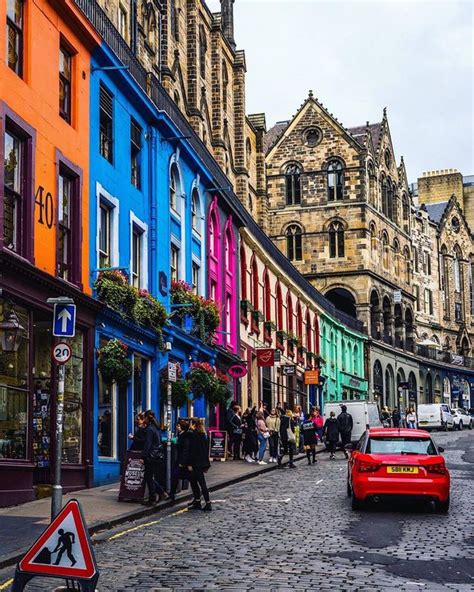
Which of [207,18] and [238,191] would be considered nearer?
[207,18]

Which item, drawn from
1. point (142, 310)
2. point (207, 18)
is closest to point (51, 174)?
point (142, 310)

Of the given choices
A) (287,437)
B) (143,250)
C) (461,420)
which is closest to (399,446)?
(143,250)

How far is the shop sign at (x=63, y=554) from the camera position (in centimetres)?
779

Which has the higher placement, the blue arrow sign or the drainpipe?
the drainpipe

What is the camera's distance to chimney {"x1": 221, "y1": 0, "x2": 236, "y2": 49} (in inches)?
2044

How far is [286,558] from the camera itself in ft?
37.5

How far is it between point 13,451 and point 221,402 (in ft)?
43.0

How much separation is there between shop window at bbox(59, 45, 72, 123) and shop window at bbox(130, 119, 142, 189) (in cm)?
412

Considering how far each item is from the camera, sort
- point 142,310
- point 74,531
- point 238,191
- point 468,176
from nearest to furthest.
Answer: point 74,531
point 142,310
point 238,191
point 468,176

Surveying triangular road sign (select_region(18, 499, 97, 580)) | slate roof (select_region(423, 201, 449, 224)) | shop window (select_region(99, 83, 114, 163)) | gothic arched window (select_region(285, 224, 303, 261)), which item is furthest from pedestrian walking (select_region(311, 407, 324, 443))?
slate roof (select_region(423, 201, 449, 224))

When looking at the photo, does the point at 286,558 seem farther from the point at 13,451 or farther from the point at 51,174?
the point at 51,174

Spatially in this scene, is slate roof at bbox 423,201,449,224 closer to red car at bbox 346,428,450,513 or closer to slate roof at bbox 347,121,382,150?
slate roof at bbox 347,121,382,150

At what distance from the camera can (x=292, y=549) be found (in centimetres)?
1216

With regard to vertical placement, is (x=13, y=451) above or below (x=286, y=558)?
above
